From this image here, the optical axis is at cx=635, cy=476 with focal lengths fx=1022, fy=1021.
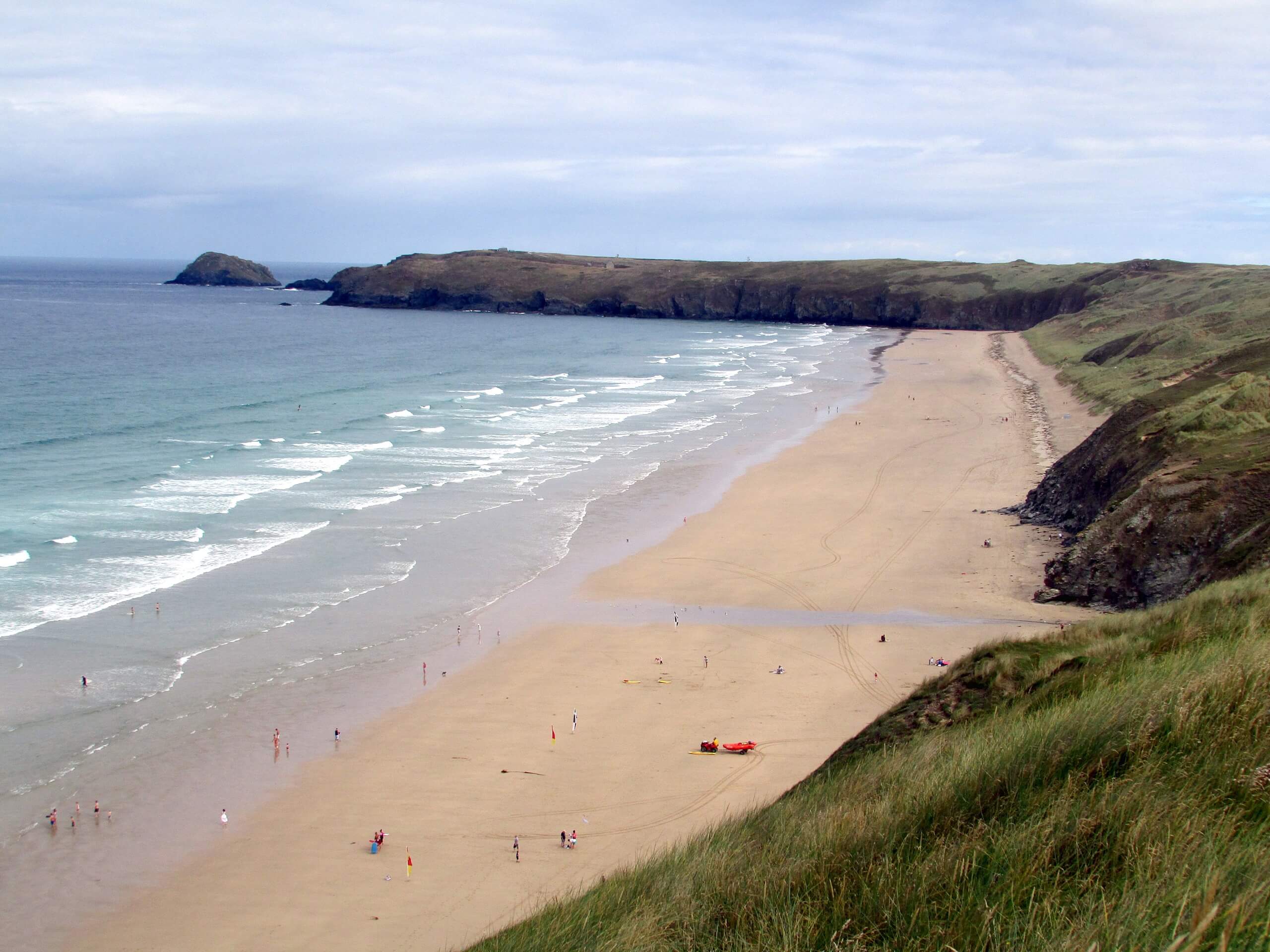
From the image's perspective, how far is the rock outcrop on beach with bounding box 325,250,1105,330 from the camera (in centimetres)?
12319

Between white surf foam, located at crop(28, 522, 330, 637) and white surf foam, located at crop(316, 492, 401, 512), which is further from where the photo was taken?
white surf foam, located at crop(316, 492, 401, 512)

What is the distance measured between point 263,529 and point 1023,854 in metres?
31.1

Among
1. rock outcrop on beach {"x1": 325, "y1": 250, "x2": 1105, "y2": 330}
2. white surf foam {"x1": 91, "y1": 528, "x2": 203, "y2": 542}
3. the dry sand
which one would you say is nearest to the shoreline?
the dry sand

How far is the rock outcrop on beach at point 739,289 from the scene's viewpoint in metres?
123

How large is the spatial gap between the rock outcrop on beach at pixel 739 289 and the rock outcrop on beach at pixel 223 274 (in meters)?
42.9

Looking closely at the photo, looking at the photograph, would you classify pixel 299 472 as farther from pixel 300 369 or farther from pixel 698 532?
pixel 300 369

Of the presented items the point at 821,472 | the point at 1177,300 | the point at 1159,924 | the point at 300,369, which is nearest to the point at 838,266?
the point at 1177,300

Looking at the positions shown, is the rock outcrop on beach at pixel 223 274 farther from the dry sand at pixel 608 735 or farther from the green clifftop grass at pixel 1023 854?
the green clifftop grass at pixel 1023 854

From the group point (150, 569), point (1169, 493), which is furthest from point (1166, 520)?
point (150, 569)

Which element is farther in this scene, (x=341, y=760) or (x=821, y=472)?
(x=821, y=472)

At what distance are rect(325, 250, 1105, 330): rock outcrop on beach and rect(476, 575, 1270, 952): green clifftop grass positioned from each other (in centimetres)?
11739

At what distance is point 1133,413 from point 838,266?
123002 millimetres

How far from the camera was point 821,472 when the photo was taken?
4312 cm

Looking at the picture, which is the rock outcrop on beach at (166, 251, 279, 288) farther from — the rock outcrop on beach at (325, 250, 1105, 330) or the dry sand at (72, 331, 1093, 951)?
the dry sand at (72, 331, 1093, 951)
